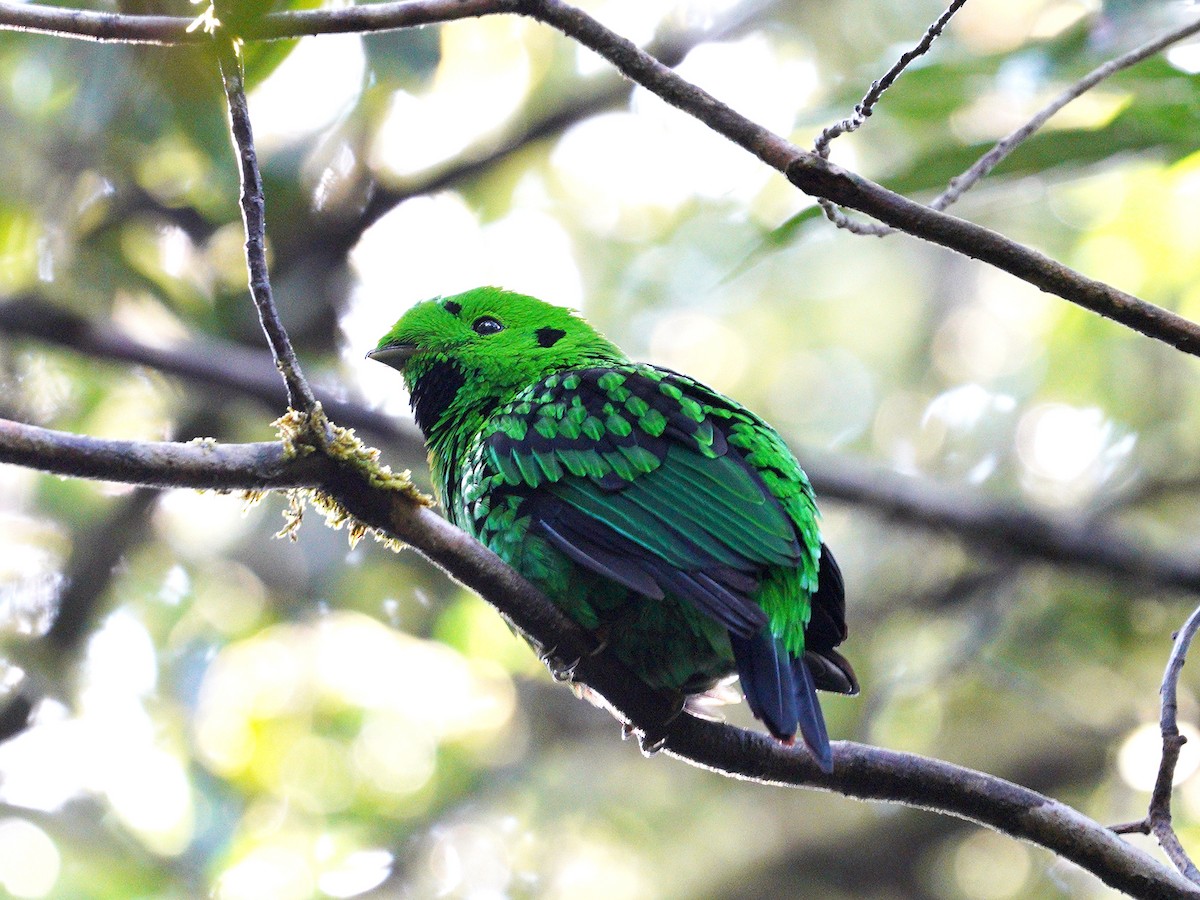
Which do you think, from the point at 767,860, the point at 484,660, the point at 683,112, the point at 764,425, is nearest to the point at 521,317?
the point at 764,425

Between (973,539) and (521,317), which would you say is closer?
(521,317)

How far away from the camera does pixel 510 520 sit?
3666mm

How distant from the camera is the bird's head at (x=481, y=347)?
4395 mm

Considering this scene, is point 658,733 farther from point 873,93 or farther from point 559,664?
point 873,93

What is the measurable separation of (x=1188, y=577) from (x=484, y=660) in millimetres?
4005

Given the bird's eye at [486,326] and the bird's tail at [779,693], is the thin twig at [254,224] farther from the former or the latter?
the bird's eye at [486,326]

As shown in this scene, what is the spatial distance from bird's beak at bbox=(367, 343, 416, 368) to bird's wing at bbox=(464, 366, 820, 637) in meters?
0.74

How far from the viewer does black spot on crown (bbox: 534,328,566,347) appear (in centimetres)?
462

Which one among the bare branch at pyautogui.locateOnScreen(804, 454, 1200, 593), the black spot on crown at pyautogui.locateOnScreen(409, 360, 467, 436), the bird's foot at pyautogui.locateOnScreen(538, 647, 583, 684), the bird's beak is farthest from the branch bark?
the bare branch at pyautogui.locateOnScreen(804, 454, 1200, 593)

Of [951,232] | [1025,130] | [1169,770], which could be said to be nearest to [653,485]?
[951,232]

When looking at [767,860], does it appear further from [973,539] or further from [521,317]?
[521,317]

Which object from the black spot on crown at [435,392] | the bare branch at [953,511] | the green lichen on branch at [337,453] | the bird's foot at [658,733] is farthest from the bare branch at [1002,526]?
the green lichen on branch at [337,453]

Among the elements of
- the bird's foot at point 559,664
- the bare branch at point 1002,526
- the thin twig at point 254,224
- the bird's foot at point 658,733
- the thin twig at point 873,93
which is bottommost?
the bird's foot at point 658,733

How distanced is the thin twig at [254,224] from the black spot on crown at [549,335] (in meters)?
2.11
